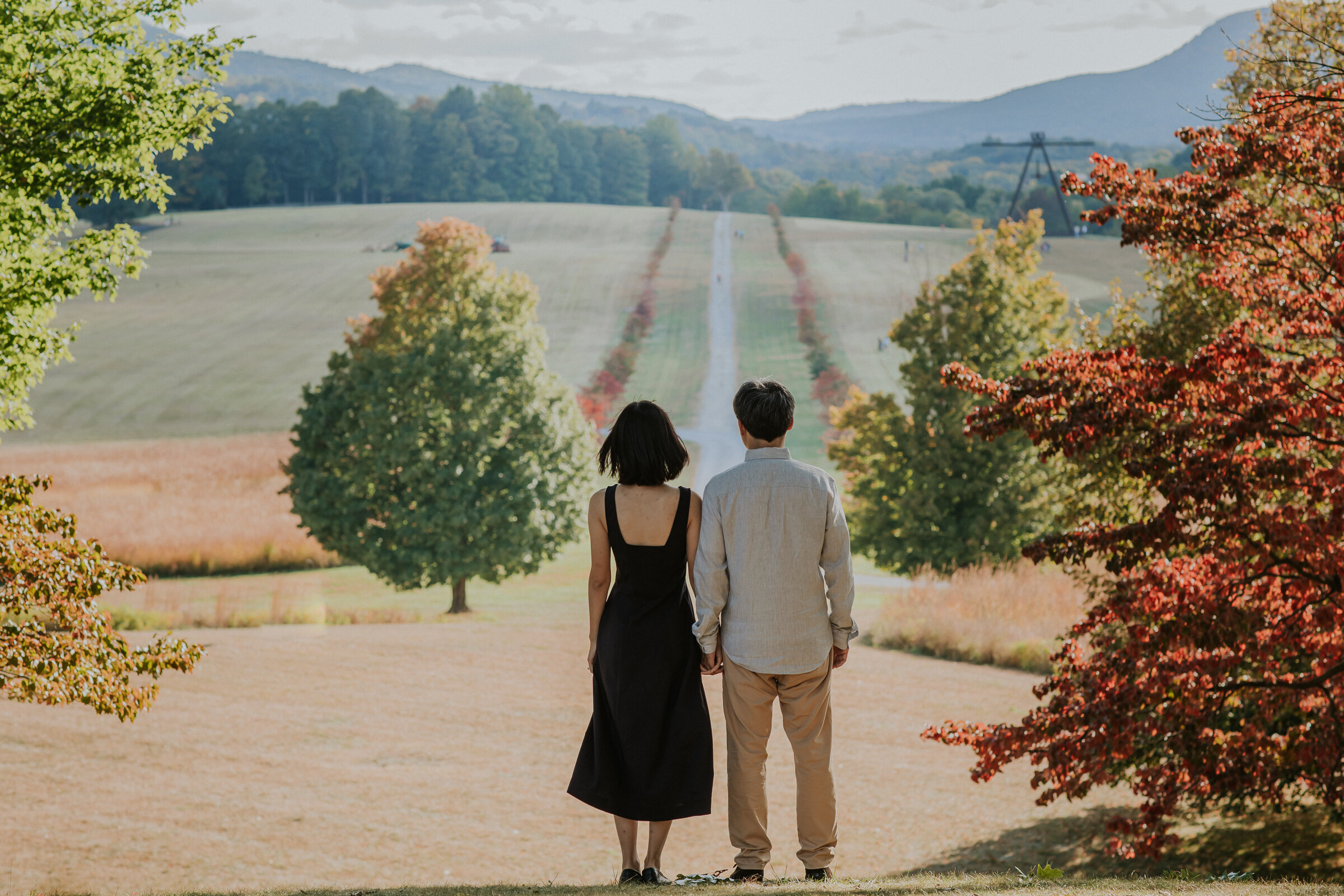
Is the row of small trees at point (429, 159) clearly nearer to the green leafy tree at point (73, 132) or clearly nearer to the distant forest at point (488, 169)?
the distant forest at point (488, 169)

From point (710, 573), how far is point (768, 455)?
50 cm

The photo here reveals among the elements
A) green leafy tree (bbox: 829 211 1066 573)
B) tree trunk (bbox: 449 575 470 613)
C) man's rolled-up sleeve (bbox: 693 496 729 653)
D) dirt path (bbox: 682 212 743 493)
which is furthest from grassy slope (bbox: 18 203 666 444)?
man's rolled-up sleeve (bbox: 693 496 729 653)

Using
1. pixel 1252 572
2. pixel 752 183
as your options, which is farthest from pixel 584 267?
pixel 1252 572

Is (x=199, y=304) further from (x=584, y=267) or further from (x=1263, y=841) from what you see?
(x=1263, y=841)

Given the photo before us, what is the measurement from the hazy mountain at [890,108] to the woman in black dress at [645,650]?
44.9 meters

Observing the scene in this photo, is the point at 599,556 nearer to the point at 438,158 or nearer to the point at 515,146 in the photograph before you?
the point at 438,158

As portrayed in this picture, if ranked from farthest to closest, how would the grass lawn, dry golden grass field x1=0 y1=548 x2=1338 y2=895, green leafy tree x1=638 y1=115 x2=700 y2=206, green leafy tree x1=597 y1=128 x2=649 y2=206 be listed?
green leafy tree x1=638 y1=115 x2=700 y2=206, green leafy tree x1=597 y1=128 x2=649 y2=206, dry golden grass field x1=0 y1=548 x2=1338 y2=895, the grass lawn

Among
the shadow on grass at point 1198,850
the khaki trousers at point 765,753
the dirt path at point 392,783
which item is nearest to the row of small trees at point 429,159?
the dirt path at point 392,783

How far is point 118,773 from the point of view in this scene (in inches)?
396

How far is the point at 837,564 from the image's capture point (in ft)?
12.4

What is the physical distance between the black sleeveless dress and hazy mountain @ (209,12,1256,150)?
4497cm

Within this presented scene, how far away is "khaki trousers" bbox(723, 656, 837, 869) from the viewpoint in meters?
3.87

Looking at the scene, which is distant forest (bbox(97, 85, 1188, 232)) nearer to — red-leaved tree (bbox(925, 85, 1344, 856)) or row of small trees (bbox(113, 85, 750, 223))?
row of small trees (bbox(113, 85, 750, 223))

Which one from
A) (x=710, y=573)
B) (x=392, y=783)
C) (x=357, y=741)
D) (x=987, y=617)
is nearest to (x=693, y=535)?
(x=710, y=573)
